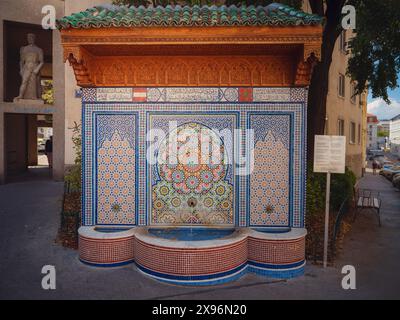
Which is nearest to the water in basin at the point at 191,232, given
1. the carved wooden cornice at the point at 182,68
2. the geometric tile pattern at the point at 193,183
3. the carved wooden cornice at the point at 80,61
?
the geometric tile pattern at the point at 193,183

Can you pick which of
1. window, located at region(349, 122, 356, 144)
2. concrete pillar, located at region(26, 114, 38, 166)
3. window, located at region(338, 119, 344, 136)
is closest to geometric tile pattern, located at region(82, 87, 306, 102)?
concrete pillar, located at region(26, 114, 38, 166)

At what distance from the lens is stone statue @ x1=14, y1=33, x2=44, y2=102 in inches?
541

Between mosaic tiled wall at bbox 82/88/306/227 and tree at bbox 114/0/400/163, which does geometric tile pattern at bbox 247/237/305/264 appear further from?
tree at bbox 114/0/400/163

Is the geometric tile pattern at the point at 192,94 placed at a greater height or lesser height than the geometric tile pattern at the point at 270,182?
greater

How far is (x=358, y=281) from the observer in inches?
223

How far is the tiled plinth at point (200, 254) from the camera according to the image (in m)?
5.36

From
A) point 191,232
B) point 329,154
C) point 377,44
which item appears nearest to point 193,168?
point 191,232

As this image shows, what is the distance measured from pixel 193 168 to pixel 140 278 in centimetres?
218

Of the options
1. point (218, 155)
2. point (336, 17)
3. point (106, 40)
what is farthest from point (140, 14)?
point (336, 17)

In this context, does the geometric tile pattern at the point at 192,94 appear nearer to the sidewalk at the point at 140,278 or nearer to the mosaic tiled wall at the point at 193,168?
the mosaic tiled wall at the point at 193,168

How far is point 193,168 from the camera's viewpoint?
651 cm

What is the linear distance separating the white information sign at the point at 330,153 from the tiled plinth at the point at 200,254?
125 centimetres

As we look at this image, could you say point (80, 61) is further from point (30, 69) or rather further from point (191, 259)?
point (30, 69)

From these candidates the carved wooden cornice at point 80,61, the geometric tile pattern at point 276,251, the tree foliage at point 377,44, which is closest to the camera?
the carved wooden cornice at point 80,61
